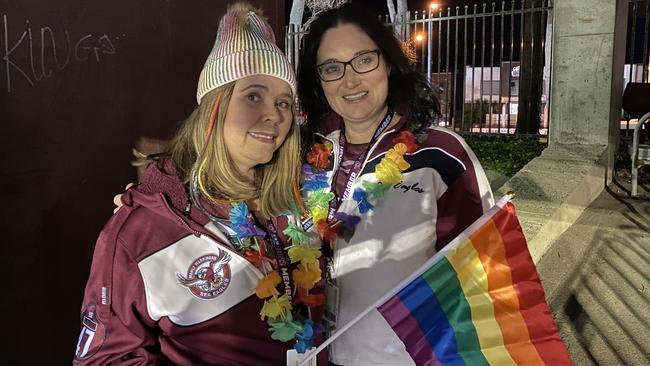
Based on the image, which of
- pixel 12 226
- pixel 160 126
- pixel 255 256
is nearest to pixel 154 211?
pixel 255 256

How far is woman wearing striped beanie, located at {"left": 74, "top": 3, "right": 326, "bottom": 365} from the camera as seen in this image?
5.60 feet

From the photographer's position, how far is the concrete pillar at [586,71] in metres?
8.37

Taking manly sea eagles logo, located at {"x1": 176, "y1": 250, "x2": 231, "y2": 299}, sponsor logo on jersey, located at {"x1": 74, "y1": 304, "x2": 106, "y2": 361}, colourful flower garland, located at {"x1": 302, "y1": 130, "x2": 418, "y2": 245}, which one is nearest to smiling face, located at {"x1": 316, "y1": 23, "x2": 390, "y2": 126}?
colourful flower garland, located at {"x1": 302, "y1": 130, "x2": 418, "y2": 245}

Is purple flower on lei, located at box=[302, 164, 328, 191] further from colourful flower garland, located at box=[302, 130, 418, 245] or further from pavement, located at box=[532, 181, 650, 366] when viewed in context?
pavement, located at box=[532, 181, 650, 366]

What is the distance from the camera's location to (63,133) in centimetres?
237

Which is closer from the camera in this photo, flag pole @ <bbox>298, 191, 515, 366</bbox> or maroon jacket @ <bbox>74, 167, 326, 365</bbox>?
maroon jacket @ <bbox>74, 167, 326, 365</bbox>

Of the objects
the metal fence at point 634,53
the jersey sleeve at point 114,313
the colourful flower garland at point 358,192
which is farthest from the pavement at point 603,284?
the metal fence at point 634,53

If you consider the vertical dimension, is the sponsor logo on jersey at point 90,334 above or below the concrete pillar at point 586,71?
below

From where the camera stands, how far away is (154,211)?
178 centimetres

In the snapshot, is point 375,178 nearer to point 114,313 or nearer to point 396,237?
point 396,237

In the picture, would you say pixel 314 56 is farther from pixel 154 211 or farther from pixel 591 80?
pixel 591 80

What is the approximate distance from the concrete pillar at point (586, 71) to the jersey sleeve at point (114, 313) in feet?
27.4

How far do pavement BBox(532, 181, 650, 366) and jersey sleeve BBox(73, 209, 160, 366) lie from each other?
3.22 m

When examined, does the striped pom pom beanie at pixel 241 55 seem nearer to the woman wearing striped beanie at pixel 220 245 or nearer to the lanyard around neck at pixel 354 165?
the woman wearing striped beanie at pixel 220 245
